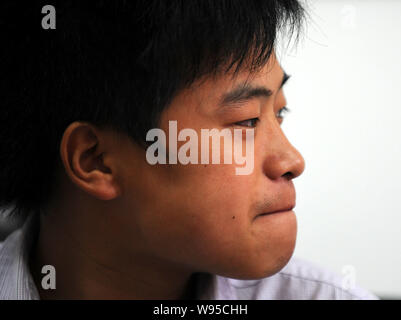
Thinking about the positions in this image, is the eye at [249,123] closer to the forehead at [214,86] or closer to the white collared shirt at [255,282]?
the forehead at [214,86]

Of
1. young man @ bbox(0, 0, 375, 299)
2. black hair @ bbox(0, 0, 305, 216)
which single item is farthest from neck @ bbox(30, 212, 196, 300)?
black hair @ bbox(0, 0, 305, 216)

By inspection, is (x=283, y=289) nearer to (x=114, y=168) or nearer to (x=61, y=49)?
(x=114, y=168)

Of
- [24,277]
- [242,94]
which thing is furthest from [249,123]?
[24,277]

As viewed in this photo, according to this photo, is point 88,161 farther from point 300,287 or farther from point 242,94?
point 300,287

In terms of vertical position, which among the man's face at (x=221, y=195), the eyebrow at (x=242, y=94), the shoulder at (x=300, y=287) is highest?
the eyebrow at (x=242, y=94)

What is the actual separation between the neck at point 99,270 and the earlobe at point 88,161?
0.08m

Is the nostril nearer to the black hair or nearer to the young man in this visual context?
the young man

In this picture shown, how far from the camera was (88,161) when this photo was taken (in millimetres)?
720

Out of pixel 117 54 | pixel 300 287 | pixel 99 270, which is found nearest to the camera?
pixel 117 54

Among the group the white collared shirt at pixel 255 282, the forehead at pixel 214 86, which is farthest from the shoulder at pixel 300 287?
the forehead at pixel 214 86

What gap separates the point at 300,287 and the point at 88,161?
467mm

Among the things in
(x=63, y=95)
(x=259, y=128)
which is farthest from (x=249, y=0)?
Result: (x=63, y=95)

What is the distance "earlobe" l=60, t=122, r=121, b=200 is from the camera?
0.70 metres

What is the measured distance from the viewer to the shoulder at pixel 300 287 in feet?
2.97
